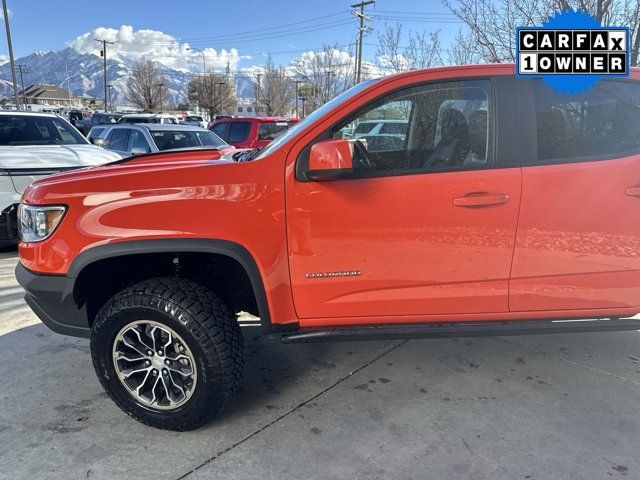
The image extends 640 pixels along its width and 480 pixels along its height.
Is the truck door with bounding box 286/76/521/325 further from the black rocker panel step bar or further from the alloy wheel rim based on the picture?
the alloy wheel rim

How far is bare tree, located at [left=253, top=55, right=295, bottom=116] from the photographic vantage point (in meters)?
49.6

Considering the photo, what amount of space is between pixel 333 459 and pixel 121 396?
1.22m

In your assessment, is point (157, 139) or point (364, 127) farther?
point (157, 139)

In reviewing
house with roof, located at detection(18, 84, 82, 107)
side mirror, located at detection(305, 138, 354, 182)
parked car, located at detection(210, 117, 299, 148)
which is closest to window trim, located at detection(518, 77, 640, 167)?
side mirror, located at detection(305, 138, 354, 182)

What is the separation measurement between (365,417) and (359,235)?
107 cm

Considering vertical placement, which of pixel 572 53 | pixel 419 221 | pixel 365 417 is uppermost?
pixel 572 53

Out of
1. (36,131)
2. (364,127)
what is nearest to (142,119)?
(36,131)

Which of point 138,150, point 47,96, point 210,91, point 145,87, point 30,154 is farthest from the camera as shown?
point 47,96

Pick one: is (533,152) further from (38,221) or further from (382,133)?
(38,221)

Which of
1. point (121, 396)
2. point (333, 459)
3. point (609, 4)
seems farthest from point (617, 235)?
point (609, 4)

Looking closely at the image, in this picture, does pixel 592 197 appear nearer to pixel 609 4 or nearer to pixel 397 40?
pixel 609 4

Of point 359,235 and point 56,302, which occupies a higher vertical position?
point 359,235

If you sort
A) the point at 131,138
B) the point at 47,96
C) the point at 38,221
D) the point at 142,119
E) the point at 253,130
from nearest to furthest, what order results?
the point at 38,221
the point at 131,138
the point at 253,130
the point at 142,119
the point at 47,96

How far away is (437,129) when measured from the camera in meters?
2.75
